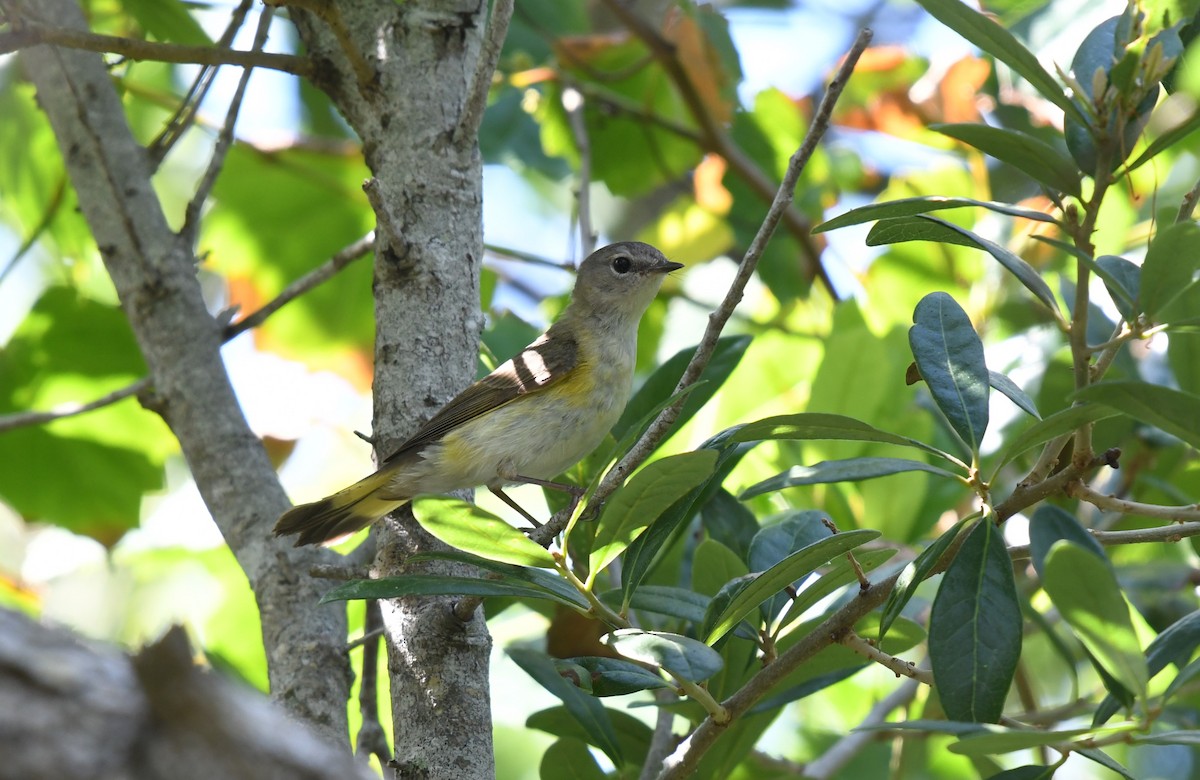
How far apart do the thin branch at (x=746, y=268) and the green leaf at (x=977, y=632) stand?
0.47m

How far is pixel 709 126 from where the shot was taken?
425 centimetres

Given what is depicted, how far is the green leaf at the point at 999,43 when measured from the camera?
1.57 m

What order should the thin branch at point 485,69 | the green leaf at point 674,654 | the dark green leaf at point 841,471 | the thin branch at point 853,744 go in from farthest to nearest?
the thin branch at point 853,744 → the thin branch at point 485,69 → the dark green leaf at point 841,471 → the green leaf at point 674,654

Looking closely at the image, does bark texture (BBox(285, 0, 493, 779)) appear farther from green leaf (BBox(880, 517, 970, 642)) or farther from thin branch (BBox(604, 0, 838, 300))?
thin branch (BBox(604, 0, 838, 300))

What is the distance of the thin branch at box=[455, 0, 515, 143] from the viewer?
2.02 m

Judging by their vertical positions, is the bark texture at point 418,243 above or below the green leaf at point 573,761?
above

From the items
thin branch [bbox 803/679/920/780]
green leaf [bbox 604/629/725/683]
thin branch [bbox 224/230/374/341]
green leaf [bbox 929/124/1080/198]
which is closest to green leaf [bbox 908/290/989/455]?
green leaf [bbox 929/124/1080/198]

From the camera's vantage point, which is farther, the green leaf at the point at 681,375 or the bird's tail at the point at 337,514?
the bird's tail at the point at 337,514

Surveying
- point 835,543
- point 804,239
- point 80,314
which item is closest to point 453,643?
point 835,543

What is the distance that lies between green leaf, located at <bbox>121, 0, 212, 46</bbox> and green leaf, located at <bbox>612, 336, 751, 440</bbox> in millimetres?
1394

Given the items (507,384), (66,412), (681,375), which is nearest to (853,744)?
(681,375)

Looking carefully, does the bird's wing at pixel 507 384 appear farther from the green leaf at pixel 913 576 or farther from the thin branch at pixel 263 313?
the green leaf at pixel 913 576

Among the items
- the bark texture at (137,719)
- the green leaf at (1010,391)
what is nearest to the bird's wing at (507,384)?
the green leaf at (1010,391)

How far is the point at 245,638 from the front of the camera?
3.03 m
